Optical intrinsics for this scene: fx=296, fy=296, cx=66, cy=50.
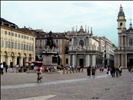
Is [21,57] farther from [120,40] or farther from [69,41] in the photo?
[120,40]

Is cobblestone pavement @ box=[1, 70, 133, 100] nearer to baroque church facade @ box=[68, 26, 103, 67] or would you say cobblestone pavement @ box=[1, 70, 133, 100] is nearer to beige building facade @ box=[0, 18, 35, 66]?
beige building facade @ box=[0, 18, 35, 66]

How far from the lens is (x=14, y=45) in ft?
257

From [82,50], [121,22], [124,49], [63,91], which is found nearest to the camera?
[63,91]

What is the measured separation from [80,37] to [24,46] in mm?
35872

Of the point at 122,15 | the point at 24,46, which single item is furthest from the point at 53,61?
the point at 122,15

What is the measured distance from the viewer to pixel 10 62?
7606 centimetres

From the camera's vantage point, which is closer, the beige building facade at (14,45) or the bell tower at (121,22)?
the beige building facade at (14,45)

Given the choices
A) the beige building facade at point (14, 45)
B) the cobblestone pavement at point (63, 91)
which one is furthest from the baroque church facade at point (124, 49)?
the cobblestone pavement at point (63, 91)

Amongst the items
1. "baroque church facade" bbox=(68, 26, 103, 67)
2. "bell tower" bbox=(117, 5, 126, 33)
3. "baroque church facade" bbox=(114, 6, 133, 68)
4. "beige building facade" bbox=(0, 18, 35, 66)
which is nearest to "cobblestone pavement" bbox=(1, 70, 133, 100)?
"beige building facade" bbox=(0, 18, 35, 66)

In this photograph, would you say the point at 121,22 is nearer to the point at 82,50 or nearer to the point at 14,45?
the point at 82,50

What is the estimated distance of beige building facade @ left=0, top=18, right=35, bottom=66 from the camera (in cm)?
7228

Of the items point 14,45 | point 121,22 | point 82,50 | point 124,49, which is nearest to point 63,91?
point 14,45

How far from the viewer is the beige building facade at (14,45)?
237ft

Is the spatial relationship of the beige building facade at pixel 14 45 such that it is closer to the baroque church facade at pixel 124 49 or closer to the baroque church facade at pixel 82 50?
the baroque church facade at pixel 82 50
